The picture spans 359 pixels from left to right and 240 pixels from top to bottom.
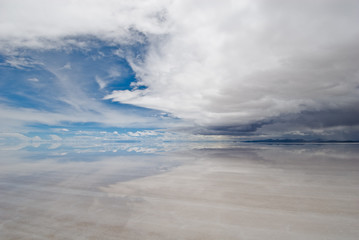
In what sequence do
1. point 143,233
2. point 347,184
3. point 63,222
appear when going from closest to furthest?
1. point 143,233
2. point 63,222
3. point 347,184

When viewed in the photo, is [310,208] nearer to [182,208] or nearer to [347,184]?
[182,208]

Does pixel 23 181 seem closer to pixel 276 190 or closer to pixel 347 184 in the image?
pixel 276 190

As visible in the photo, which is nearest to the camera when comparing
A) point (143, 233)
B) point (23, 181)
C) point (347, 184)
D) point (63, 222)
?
point (143, 233)

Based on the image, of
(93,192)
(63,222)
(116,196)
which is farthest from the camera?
(93,192)

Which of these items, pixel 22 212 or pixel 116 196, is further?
pixel 116 196

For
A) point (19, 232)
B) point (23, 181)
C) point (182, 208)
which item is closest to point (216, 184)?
point (182, 208)

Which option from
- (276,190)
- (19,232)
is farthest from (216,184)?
(19,232)

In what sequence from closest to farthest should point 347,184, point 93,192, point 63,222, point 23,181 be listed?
point 63,222, point 93,192, point 347,184, point 23,181

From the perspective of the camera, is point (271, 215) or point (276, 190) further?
point (276, 190)
